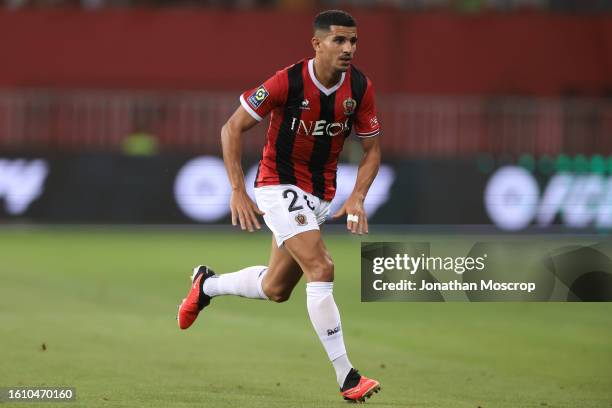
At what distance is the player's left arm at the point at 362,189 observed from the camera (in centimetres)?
775

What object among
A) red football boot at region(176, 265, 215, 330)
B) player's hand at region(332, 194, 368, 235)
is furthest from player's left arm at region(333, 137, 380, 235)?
red football boot at region(176, 265, 215, 330)

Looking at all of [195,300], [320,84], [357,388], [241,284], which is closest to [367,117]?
[320,84]

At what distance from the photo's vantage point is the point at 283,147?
26.9 ft

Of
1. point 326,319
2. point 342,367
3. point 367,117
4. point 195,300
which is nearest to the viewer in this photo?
point 342,367

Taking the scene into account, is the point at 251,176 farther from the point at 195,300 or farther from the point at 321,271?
the point at 321,271

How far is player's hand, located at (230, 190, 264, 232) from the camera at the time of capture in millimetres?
7688

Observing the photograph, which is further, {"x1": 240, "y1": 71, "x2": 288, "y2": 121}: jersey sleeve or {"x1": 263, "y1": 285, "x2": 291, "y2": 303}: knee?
{"x1": 263, "y1": 285, "x2": 291, "y2": 303}: knee

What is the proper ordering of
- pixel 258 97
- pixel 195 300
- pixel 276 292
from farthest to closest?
pixel 195 300
pixel 276 292
pixel 258 97

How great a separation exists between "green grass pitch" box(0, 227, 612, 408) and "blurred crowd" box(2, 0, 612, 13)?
1178 cm

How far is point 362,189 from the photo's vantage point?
805cm

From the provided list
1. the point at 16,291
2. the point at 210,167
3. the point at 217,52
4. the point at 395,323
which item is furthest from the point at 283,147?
the point at 217,52

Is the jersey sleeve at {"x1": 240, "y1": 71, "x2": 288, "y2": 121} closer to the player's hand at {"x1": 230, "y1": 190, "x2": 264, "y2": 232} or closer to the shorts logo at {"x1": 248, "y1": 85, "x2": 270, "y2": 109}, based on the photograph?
the shorts logo at {"x1": 248, "y1": 85, "x2": 270, "y2": 109}

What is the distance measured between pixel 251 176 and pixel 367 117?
1255 cm

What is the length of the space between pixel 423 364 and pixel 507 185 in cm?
1212
